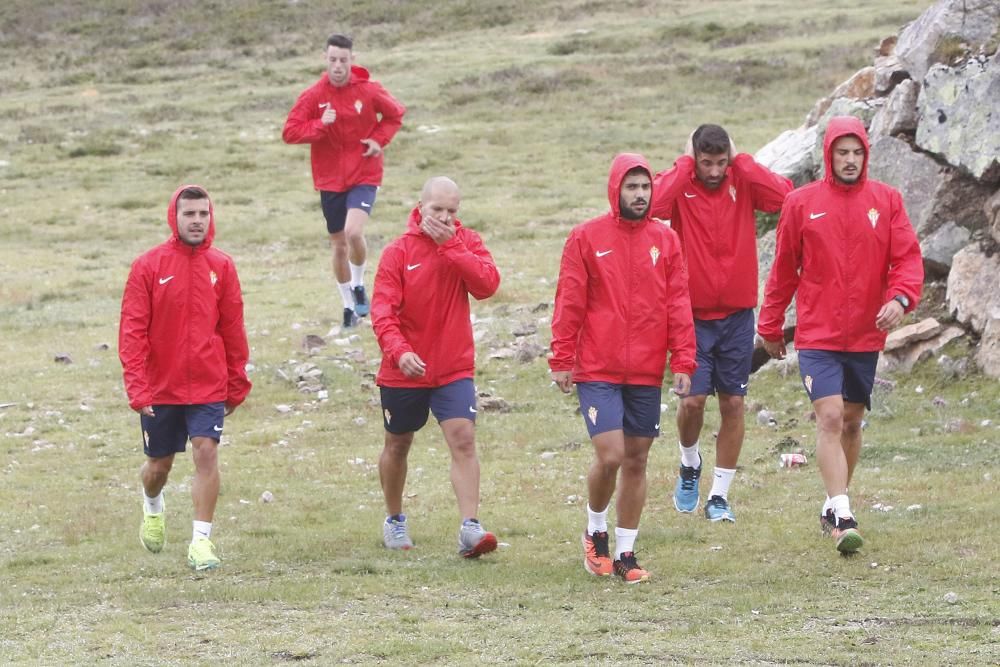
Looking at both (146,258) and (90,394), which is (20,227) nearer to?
(90,394)

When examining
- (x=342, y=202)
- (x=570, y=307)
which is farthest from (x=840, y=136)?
(x=342, y=202)

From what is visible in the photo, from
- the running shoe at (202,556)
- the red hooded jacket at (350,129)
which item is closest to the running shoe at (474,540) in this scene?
the running shoe at (202,556)

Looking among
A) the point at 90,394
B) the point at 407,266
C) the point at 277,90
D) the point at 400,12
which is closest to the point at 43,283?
the point at 90,394

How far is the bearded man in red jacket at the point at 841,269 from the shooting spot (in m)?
10.0

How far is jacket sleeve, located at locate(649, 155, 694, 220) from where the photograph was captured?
10.6 m

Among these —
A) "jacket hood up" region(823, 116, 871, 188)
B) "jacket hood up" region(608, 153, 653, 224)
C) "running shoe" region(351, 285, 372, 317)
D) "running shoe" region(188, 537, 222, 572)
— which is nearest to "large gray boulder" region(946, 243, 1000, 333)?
"jacket hood up" region(823, 116, 871, 188)

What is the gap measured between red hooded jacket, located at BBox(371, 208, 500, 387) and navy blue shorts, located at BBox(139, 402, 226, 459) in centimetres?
112

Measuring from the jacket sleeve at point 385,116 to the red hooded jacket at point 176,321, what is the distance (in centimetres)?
782

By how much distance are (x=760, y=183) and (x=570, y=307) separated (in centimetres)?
209

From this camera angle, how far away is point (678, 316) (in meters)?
9.61

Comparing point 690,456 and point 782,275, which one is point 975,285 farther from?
point 782,275

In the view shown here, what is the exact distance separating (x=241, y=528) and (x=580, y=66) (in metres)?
34.5

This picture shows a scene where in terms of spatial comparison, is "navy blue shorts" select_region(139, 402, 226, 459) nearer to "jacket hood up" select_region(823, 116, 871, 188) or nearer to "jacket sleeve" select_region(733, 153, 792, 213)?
"jacket sleeve" select_region(733, 153, 792, 213)

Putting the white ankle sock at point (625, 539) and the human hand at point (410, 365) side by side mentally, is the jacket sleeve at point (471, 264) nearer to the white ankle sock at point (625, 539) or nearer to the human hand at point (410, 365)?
the human hand at point (410, 365)
